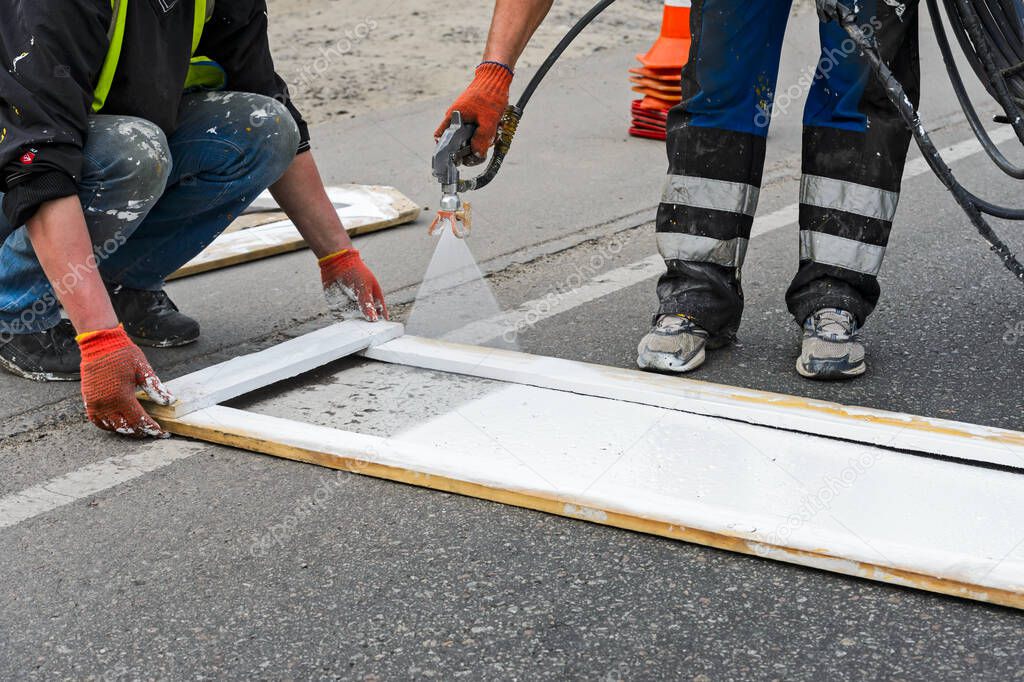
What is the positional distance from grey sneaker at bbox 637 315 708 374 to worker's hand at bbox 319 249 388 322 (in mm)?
727

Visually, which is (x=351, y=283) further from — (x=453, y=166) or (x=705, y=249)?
(x=705, y=249)

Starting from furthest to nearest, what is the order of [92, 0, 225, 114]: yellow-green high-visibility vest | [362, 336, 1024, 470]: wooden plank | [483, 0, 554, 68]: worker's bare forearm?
[483, 0, 554, 68]: worker's bare forearm
[92, 0, 225, 114]: yellow-green high-visibility vest
[362, 336, 1024, 470]: wooden plank

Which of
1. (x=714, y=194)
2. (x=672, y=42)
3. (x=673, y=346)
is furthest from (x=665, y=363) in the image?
(x=672, y=42)

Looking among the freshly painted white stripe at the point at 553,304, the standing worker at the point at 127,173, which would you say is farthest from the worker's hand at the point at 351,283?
the freshly painted white stripe at the point at 553,304

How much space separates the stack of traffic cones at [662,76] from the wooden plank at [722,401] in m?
2.99

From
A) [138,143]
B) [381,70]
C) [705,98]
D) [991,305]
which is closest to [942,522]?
[705,98]

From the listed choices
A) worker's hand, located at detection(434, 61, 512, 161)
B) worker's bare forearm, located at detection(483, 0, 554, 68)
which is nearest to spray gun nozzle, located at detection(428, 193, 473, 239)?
worker's hand, located at detection(434, 61, 512, 161)

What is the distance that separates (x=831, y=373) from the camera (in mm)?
2748

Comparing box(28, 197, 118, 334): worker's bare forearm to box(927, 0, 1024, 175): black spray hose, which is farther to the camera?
box(927, 0, 1024, 175): black spray hose

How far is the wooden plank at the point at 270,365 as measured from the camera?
253 centimetres

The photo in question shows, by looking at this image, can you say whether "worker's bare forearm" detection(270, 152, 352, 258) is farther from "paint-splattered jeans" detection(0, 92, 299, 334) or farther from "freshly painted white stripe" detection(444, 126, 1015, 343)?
"freshly painted white stripe" detection(444, 126, 1015, 343)

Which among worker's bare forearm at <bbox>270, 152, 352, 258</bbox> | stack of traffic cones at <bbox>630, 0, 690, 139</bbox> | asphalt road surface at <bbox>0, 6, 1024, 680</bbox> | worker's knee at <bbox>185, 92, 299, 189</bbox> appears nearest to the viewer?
asphalt road surface at <bbox>0, 6, 1024, 680</bbox>

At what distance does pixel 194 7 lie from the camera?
8.82ft

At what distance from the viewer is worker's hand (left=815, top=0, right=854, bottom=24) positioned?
94.6 inches
